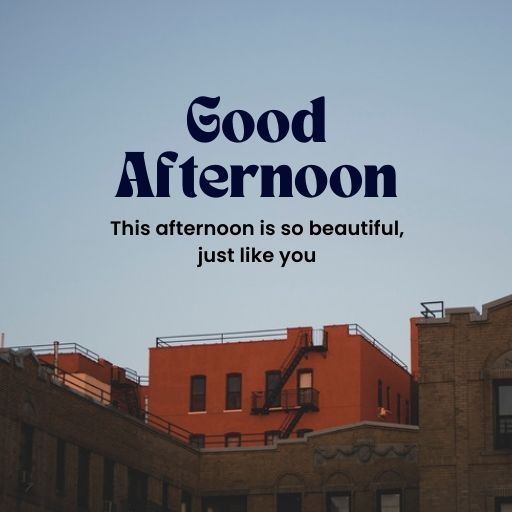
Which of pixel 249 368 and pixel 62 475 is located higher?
pixel 249 368

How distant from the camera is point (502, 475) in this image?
5666cm

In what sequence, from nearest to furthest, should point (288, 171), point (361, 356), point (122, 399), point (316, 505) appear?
point (288, 171) < point (316, 505) < point (361, 356) < point (122, 399)

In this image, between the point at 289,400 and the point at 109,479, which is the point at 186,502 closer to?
the point at 109,479

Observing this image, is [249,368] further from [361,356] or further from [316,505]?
[316,505]

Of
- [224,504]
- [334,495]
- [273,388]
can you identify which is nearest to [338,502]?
[334,495]

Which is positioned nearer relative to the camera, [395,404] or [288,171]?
[288,171]

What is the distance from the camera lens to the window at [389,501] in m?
63.7

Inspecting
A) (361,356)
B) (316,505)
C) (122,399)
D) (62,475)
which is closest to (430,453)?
(316,505)

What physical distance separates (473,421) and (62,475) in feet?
50.9

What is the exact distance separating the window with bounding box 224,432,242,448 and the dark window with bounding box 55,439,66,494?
91.3 ft

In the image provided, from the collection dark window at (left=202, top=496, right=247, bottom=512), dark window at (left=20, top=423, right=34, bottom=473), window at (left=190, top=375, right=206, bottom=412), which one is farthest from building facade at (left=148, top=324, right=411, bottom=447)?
dark window at (left=20, top=423, right=34, bottom=473)

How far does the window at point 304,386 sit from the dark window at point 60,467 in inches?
1115

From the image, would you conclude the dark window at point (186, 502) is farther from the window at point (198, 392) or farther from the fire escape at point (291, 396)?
the window at point (198, 392)

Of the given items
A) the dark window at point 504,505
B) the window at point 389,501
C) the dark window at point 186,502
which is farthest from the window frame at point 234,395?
the dark window at point 504,505
